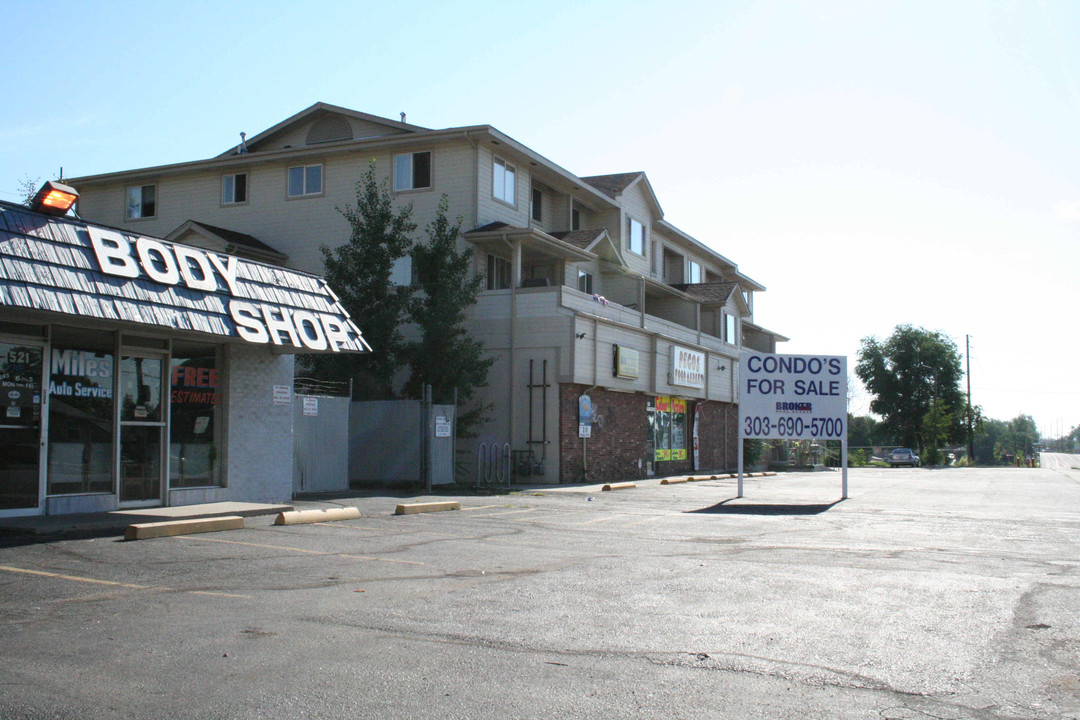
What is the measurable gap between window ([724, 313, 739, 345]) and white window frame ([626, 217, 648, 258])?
751 cm

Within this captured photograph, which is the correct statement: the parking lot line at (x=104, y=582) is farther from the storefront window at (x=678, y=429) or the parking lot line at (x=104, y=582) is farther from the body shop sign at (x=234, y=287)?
the storefront window at (x=678, y=429)

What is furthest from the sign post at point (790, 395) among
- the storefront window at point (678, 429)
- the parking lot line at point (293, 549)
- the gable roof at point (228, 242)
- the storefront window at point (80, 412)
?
the gable roof at point (228, 242)

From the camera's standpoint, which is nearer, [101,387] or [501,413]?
[101,387]

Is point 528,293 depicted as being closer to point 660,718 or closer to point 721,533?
point 721,533

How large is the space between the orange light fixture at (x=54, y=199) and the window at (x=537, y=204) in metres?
21.2

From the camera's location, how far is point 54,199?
12125mm

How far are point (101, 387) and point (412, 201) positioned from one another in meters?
15.9

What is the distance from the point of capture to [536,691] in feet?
17.4

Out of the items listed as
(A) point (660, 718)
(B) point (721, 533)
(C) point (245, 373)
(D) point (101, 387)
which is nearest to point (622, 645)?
(A) point (660, 718)

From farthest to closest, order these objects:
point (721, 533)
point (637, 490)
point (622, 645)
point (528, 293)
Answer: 1. point (528, 293)
2. point (637, 490)
3. point (721, 533)
4. point (622, 645)

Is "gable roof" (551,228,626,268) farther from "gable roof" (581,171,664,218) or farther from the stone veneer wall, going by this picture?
the stone veneer wall

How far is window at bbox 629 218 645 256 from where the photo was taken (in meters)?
37.9

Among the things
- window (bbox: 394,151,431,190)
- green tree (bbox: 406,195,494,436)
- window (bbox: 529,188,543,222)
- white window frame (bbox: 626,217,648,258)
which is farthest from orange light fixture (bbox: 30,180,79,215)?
white window frame (bbox: 626,217,648,258)

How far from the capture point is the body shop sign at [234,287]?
42.3 feet
